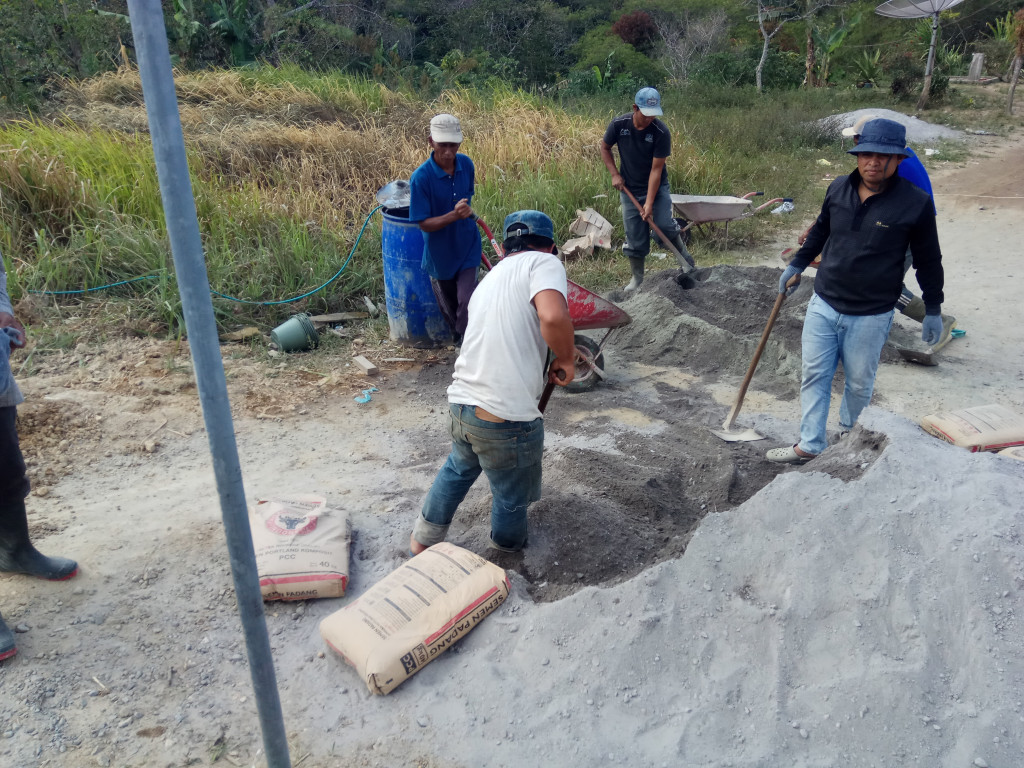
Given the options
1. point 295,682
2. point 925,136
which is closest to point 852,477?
point 295,682

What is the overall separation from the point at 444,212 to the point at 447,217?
16cm

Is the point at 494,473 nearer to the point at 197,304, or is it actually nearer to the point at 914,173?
the point at 197,304

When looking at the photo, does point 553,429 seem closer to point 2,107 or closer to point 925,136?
point 2,107

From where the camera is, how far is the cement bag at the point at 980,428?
3.83 m

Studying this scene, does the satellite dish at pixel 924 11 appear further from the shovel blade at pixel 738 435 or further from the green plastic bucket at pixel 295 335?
Result: the green plastic bucket at pixel 295 335

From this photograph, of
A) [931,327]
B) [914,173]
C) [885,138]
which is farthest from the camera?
[914,173]

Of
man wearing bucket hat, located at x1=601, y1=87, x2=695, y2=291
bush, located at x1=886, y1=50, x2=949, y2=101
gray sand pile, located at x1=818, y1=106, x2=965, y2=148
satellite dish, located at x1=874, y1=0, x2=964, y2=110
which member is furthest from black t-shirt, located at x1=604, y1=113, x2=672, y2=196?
bush, located at x1=886, y1=50, x2=949, y2=101

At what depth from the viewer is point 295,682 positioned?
8.88ft

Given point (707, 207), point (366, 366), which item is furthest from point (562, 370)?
point (707, 207)

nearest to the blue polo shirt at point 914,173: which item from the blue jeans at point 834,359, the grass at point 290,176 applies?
the blue jeans at point 834,359

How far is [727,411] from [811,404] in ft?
3.31

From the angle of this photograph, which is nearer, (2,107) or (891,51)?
(2,107)

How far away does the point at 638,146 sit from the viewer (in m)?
6.51

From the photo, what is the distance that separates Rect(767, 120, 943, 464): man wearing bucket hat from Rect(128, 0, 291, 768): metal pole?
3015 mm
